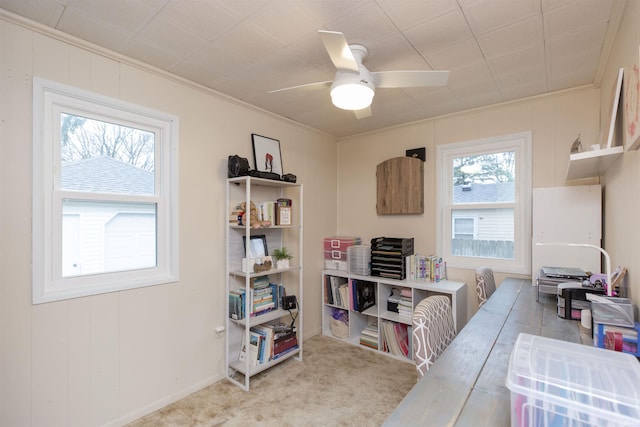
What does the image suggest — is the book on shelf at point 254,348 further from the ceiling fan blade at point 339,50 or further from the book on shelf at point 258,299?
the ceiling fan blade at point 339,50

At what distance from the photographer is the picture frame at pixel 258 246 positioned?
2.76 meters

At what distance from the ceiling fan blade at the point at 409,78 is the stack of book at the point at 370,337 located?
250 cm

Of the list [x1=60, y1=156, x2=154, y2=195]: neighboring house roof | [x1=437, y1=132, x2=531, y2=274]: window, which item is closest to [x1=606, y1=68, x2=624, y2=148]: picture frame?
[x1=437, y1=132, x2=531, y2=274]: window

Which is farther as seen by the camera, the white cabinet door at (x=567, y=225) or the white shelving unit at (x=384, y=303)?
the white shelving unit at (x=384, y=303)

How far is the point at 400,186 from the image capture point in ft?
11.1

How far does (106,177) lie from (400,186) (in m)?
2.73

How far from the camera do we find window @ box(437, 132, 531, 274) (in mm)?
2740

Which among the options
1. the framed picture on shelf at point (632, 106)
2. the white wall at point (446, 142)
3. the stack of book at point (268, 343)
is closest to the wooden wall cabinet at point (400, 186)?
the white wall at point (446, 142)

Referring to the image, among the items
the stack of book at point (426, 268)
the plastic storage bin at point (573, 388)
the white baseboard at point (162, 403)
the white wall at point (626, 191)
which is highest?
the white wall at point (626, 191)

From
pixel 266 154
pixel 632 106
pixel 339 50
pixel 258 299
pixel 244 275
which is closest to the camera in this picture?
pixel 632 106

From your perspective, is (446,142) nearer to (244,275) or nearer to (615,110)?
(615,110)

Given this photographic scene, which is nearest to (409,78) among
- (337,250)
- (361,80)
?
(361,80)

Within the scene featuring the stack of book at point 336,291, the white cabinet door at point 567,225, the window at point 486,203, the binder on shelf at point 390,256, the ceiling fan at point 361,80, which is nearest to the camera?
the ceiling fan at point 361,80

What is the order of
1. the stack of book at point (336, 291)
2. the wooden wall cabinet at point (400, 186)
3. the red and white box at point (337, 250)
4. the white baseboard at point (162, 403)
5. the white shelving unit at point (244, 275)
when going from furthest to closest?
1. the red and white box at point (337, 250)
2. the stack of book at point (336, 291)
3. the wooden wall cabinet at point (400, 186)
4. the white shelving unit at point (244, 275)
5. the white baseboard at point (162, 403)
